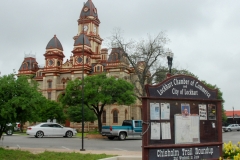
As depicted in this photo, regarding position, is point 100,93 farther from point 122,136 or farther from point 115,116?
point 115,116

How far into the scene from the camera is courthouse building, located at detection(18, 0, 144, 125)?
53031 mm

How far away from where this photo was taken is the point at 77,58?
54375mm

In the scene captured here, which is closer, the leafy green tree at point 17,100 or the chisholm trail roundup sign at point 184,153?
the chisholm trail roundup sign at point 184,153

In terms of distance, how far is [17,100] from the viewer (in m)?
14.2

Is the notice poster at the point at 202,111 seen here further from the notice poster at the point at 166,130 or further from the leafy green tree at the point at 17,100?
the leafy green tree at the point at 17,100

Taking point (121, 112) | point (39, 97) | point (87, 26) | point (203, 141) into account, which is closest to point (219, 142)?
point (203, 141)

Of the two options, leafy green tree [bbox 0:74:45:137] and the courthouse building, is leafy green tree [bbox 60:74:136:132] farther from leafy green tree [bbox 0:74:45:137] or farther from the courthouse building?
leafy green tree [bbox 0:74:45:137]

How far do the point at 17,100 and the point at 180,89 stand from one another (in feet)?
27.0

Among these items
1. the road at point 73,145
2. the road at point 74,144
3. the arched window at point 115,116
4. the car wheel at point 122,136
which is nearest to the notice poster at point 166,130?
the road at point 74,144

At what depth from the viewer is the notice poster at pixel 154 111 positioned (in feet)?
26.6

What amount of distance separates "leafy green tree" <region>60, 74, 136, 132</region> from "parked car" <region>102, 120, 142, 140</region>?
719 cm

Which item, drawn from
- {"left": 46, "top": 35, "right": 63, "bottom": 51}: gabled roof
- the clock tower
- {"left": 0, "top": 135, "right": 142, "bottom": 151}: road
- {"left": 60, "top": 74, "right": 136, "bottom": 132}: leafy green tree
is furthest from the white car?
the clock tower

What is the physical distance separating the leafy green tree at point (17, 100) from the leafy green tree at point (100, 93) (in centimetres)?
1938

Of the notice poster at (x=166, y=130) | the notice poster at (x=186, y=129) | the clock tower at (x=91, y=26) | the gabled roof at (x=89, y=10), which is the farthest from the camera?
the gabled roof at (x=89, y=10)
